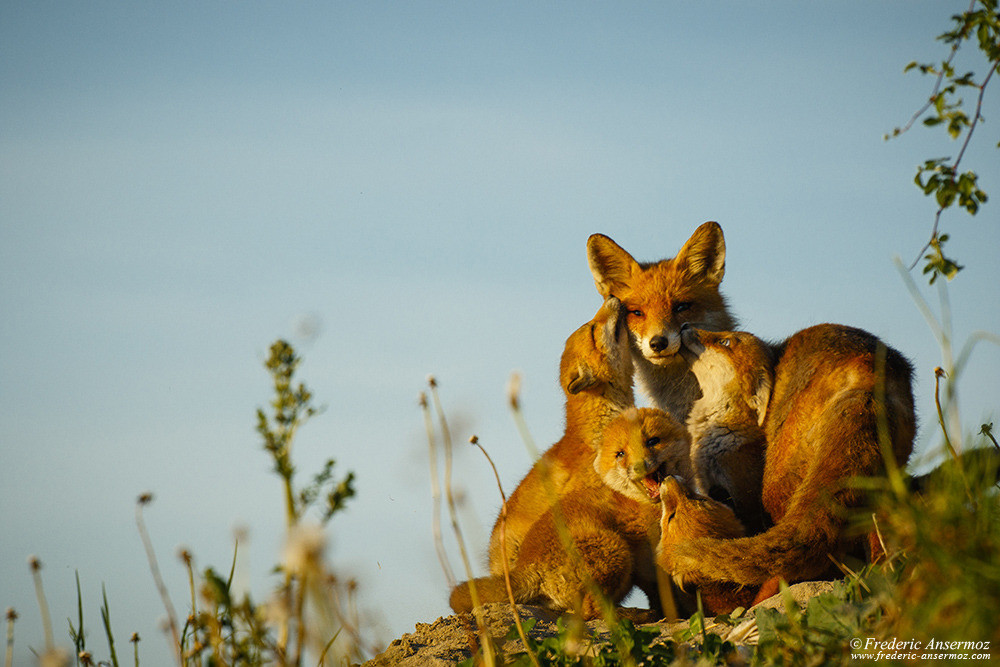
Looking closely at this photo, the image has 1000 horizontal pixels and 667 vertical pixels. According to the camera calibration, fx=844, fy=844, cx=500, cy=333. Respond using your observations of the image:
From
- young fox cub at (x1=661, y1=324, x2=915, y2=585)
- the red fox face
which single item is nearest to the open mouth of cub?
young fox cub at (x1=661, y1=324, x2=915, y2=585)

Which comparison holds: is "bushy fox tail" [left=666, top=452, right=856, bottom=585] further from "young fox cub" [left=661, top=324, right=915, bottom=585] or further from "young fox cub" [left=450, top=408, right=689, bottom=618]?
"young fox cub" [left=450, top=408, right=689, bottom=618]

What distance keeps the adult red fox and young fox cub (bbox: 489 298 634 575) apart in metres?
0.29

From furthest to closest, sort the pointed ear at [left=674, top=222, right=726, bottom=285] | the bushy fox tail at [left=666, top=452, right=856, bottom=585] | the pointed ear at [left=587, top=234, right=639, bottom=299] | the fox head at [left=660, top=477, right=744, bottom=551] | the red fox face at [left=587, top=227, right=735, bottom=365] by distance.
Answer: the pointed ear at [left=587, top=234, right=639, bottom=299], the pointed ear at [left=674, top=222, right=726, bottom=285], the red fox face at [left=587, top=227, right=735, bottom=365], the fox head at [left=660, top=477, right=744, bottom=551], the bushy fox tail at [left=666, top=452, right=856, bottom=585]

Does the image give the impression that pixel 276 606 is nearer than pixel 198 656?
Yes

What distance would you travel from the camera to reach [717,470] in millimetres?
5684

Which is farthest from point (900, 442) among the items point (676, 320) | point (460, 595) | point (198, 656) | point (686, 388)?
point (198, 656)

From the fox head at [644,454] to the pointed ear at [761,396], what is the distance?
50 cm

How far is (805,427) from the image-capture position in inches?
205

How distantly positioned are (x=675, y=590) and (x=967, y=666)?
10.5ft

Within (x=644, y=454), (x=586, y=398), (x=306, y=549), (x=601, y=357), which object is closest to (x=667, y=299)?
(x=601, y=357)

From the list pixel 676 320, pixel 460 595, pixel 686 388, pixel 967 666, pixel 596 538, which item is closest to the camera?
pixel 967 666

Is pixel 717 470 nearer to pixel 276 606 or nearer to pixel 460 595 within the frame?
pixel 460 595

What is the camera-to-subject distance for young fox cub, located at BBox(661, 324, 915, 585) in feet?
15.4
